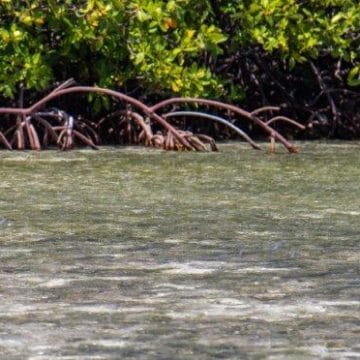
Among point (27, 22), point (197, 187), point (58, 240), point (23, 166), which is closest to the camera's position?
point (58, 240)

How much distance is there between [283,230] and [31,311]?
1616 mm

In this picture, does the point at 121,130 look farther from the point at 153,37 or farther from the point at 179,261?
the point at 179,261

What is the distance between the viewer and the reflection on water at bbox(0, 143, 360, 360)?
325cm

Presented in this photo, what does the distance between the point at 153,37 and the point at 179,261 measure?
4.42 m

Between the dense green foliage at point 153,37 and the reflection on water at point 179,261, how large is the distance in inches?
47.4

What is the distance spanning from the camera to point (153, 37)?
865 centimetres

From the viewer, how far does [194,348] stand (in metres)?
3.15

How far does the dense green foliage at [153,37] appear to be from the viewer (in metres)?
8.41

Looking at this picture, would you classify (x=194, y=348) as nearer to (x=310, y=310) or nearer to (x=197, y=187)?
(x=310, y=310)

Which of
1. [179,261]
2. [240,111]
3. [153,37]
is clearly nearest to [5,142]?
[153,37]

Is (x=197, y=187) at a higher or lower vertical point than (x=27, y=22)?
lower

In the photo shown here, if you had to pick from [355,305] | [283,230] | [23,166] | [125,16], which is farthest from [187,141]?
[355,305]

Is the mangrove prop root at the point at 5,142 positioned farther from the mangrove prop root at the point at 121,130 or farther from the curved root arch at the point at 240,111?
the curved root arch at the point at 240,111

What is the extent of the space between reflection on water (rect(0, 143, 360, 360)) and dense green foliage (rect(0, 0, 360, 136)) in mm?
1205
